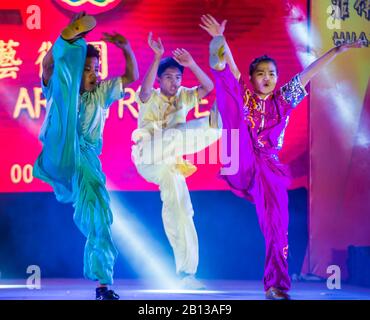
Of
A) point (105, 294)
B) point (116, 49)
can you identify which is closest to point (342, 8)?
point (116, 49)

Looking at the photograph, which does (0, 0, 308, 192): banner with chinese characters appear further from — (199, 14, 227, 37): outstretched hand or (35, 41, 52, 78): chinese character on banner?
(199, 14, 227, 37): outstretched hand

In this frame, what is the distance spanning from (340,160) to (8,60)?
2103mm

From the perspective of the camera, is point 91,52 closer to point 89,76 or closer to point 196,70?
point 89,76

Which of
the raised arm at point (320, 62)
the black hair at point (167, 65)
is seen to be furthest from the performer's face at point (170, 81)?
the raised arm at point (320, 62)

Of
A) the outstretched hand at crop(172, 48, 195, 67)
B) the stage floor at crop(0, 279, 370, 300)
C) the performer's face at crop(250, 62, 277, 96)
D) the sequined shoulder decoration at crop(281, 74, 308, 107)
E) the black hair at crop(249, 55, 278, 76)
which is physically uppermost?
the outstretched hand at crop(172, 48, 195, 67)

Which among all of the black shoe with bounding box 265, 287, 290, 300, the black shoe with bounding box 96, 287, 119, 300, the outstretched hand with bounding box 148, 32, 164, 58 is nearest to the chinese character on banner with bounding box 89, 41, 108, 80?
the outstretched hand with bounding box 148, 32, 164, 58

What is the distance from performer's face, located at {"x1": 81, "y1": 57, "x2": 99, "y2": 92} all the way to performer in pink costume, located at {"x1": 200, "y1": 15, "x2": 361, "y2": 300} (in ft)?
2.14

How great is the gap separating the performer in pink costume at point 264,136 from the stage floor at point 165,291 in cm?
24

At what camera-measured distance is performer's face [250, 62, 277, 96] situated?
5020 mm

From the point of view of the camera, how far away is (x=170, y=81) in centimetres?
523

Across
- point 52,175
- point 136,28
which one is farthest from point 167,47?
point 52,175
